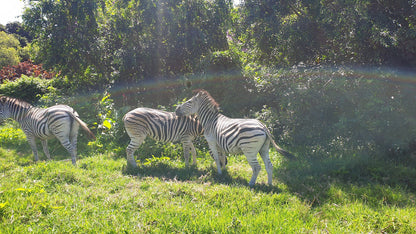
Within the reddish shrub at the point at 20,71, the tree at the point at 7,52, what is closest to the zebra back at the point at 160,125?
the reddish shrub at the point at 20,71

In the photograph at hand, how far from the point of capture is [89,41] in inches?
516

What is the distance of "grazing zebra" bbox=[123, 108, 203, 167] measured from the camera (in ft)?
24.3

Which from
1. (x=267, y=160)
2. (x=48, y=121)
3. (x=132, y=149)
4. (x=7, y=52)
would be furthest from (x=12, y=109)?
(x=7, y=52)

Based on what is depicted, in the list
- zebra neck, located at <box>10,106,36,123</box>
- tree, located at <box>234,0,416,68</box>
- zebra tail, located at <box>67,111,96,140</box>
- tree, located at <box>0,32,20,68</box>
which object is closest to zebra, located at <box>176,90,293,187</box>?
zebra tail, located at <box>67,111,96,140</box>

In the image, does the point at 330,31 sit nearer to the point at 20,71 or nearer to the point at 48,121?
the point at 48,121

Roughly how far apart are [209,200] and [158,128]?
3.29m

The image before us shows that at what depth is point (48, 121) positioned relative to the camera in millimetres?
7977

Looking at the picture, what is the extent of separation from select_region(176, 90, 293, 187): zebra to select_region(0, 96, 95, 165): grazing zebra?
351cm

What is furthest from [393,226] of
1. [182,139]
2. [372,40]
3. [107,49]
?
[107,49]

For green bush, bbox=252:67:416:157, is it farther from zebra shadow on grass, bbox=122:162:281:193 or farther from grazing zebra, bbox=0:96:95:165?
grazing zebra, bbox=0:96:95:165

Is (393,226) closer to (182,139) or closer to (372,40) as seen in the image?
(182,139)

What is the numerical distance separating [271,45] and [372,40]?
376 cm

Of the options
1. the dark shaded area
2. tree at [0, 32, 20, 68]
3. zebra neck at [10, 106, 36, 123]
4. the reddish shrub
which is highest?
tree at [0, 32, 20, 68]

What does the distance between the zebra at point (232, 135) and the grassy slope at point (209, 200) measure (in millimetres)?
534
